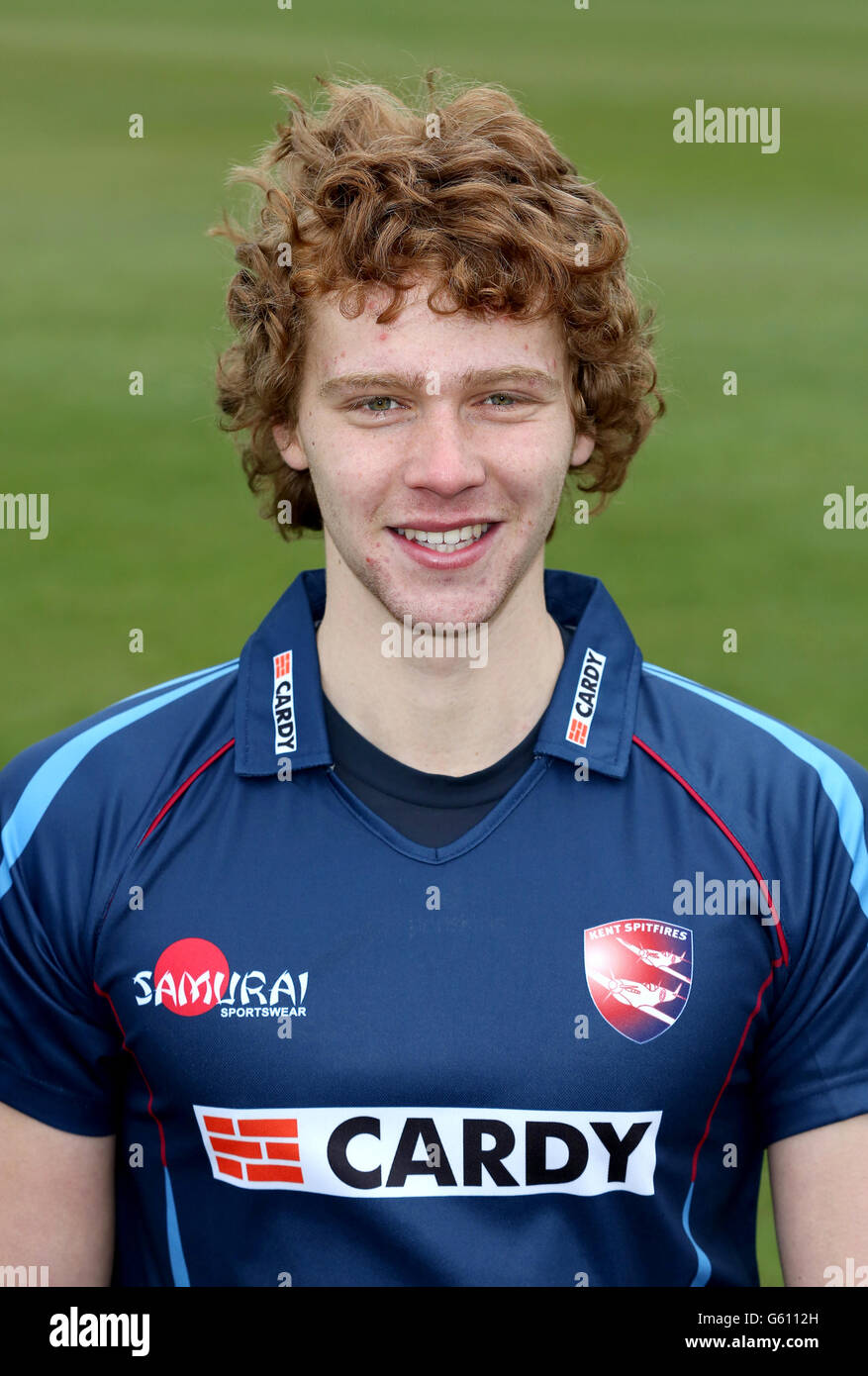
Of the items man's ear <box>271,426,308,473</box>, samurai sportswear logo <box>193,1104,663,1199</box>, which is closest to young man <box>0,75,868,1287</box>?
samurai sportswear logo <box>193,1104,663,1199</box>

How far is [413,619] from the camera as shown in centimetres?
288

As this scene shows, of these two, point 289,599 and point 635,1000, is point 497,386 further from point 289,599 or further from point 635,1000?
point 635,1000

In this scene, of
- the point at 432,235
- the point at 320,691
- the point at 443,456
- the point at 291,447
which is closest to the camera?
the point at 443,456

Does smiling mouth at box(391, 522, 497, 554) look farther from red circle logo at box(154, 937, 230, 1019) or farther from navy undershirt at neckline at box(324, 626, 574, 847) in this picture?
red circle logo at box(154, 937, 230, 1019)

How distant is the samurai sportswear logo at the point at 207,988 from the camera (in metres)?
2.74

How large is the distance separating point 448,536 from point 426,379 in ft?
0.82

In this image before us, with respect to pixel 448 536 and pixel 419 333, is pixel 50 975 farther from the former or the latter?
pixel 419 333

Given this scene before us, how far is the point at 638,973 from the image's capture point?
2766 mm

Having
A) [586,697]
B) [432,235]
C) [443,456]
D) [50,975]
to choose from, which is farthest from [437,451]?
[50,975]

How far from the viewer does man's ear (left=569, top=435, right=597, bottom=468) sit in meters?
3.25
